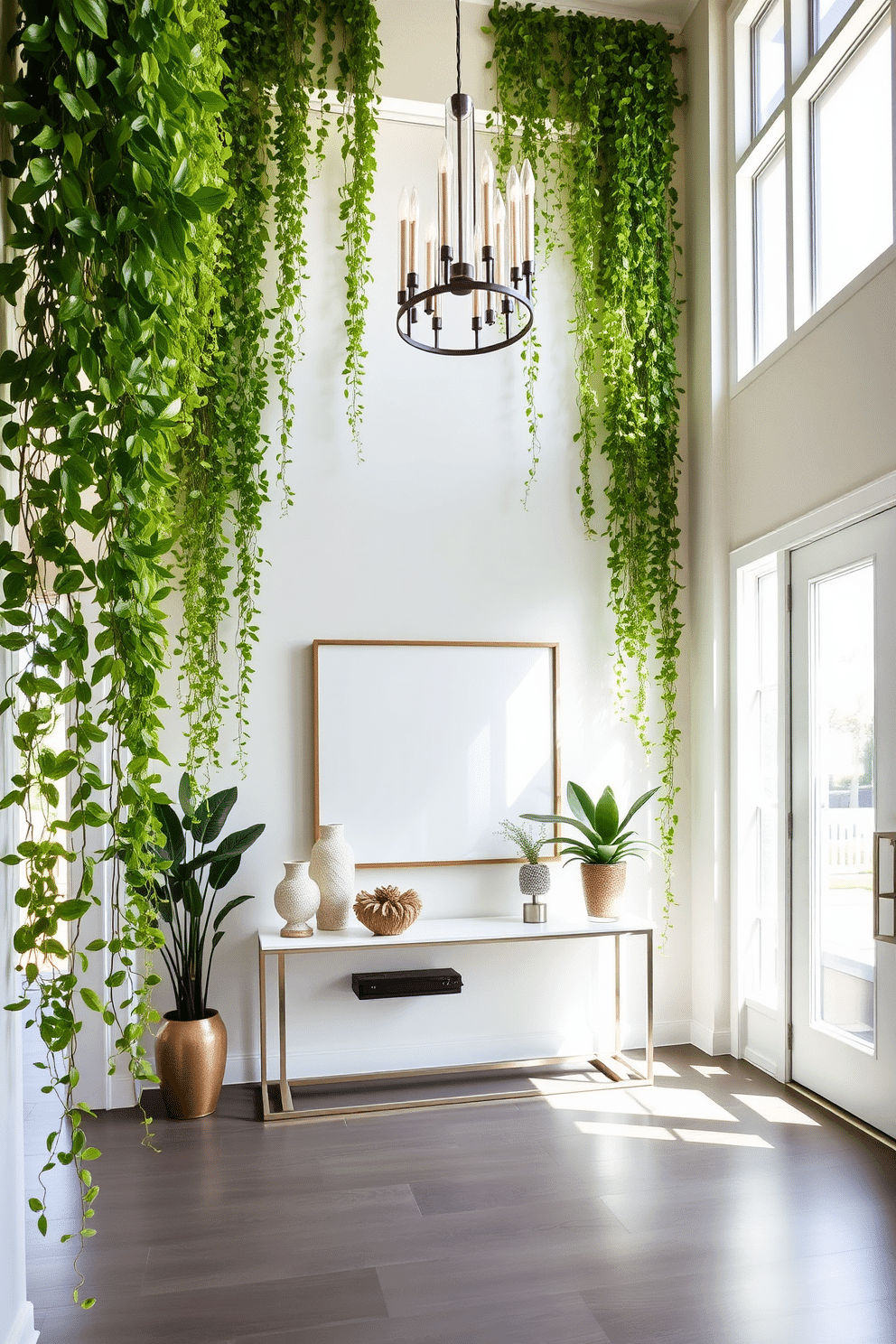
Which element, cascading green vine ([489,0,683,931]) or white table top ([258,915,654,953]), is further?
cascading green vine ([489,0,683,931])

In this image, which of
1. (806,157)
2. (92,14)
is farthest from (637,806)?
(92,14)

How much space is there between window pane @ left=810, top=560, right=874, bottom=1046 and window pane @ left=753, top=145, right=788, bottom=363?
3.84 ft

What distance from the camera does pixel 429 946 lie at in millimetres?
3867

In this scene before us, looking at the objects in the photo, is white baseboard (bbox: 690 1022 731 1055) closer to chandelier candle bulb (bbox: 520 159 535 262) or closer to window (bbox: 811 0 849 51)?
chandelier candle bulb (bbox: 520 159 535 262)

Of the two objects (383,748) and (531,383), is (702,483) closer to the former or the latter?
(531,383)

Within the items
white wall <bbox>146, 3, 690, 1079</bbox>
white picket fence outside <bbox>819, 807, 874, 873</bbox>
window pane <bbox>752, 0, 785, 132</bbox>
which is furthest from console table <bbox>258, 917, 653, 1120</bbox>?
window pane <bbox>752, 0, 785, 132</bbox>

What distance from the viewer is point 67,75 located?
66.7 inches

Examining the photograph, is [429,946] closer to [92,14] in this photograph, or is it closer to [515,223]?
[515,223]

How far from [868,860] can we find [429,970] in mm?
1701

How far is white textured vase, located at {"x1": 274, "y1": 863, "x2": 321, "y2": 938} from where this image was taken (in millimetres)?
3842

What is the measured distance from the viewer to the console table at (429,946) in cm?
373

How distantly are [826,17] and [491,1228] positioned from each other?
420cm

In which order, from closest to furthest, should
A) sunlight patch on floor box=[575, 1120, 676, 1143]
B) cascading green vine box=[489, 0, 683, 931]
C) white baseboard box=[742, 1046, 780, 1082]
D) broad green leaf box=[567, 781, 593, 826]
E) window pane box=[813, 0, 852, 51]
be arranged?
sunlight patch on floor box=[575, 1120, 676, 1143] < window pane box=[813, 0, 852, 51] < white baseboard box=[742, 1046, 780, 1082] < broad green leaf box=[567, 781, 593, 826] < cascading green vine box=[489, 0, 683, 931]

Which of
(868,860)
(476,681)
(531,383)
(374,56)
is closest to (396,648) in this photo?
(476,681)
